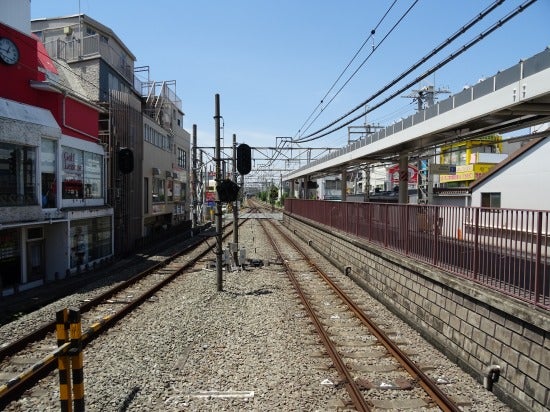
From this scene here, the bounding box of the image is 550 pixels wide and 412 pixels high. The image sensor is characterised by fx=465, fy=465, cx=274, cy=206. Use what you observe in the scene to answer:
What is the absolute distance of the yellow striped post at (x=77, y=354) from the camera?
4.55 m

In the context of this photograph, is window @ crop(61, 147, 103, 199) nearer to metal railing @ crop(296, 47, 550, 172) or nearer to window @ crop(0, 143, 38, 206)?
window @ crop(0, 143, 38, 206)

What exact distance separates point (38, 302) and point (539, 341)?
438 inches

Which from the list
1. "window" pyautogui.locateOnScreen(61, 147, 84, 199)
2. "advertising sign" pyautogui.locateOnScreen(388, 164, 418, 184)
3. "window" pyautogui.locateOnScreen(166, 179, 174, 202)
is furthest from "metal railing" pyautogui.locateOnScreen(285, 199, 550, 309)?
"advertising sign" pyautogui.locateOnScreen(388, 164, 418, 184)

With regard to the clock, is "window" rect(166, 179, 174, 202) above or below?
below

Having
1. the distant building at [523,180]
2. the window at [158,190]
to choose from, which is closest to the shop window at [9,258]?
the window at [158,190]

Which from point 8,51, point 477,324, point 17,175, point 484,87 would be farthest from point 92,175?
point 477,324

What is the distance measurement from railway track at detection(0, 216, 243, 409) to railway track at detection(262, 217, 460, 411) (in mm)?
3440

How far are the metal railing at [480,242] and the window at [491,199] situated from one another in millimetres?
11860

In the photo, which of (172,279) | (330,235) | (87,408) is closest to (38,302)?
(172,279)

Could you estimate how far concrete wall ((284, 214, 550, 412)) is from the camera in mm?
5254

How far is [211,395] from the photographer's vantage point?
5.95 meters

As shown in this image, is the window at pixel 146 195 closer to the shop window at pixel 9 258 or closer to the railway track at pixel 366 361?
the shop window at pixel 9 258

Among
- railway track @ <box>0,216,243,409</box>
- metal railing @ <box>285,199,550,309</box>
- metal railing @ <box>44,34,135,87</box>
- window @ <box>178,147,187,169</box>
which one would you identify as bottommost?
railway track @ <box>0,216,243,409</box>

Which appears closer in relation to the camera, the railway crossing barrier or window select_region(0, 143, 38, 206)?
the railway crossing barrier
